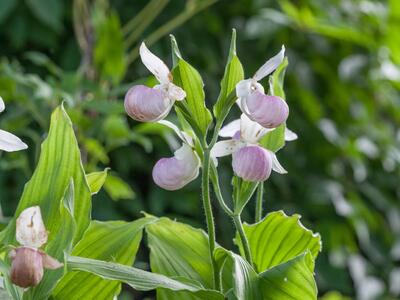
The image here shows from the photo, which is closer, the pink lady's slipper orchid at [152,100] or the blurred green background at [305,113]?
the pink lady's slipper orchid at [152,100]

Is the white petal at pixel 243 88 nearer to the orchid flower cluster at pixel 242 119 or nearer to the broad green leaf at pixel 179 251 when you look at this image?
the orchid flower cluster at pixel 242 119

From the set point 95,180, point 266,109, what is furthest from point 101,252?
point 266,109

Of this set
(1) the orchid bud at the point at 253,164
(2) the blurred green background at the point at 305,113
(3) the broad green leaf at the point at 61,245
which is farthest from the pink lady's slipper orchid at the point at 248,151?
(2) the blurred green background at the point at 305,113

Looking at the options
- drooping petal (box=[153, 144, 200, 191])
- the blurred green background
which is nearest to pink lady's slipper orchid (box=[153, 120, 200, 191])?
drooping petal (box=[153, 144, 200, 191])

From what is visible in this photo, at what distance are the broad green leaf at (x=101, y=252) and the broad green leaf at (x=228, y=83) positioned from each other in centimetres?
9

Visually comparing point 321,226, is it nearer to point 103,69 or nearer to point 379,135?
point 379,135

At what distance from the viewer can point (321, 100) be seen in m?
2.15

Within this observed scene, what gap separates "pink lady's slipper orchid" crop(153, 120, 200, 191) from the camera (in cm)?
58

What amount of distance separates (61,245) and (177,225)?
120 millimetres

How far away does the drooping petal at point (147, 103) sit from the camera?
0.54m

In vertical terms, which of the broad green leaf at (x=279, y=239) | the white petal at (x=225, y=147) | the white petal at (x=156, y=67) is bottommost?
the broad green leaf at (x=279, y=239)

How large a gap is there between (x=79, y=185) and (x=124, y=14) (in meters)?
1.39

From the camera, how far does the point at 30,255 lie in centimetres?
49

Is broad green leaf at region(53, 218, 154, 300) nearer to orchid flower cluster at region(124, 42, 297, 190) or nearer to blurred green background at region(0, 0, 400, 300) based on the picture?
orchid flower cluster at region(124, 42, 297, 190)
